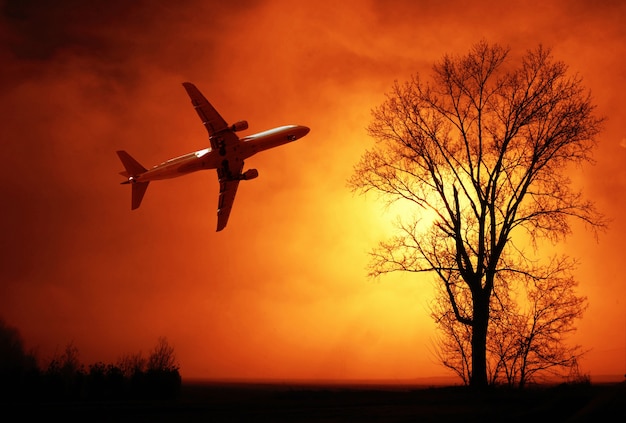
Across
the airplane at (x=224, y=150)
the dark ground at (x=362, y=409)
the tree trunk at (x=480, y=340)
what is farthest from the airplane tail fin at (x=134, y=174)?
the tree trunk at (x=480, y=340)

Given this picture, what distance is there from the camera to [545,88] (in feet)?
72.2

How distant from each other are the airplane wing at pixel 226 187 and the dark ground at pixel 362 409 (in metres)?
12.2

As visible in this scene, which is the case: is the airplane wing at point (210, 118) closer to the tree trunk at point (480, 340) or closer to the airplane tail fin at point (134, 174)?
the airplane tail fin at point (134, 174)

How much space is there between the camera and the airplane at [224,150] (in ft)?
86.5

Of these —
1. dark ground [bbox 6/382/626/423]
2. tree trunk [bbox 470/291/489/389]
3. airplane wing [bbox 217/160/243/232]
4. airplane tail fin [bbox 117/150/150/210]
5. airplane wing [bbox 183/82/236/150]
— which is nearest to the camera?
dark ground [bbox 6/382/626/423]

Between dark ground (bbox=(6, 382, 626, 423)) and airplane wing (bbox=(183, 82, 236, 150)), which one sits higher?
airplane wing (bbox=(183, 82, 236, 150))

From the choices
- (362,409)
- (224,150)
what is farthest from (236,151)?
(362,409)

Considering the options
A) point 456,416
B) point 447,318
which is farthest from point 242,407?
point 447,318

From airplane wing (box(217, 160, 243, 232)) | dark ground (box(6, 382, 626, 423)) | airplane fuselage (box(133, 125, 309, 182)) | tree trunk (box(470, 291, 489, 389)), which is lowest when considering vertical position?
dark ground (box(6, 382, 626, 423))

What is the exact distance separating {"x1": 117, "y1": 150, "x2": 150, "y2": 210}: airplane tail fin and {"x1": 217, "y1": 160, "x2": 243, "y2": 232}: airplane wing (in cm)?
487

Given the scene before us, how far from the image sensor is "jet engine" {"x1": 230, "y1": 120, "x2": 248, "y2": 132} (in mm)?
26641

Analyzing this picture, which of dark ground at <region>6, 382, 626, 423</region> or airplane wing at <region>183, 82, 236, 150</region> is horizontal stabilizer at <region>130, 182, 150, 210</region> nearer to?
airplane wing at <region>183, 82, 236, 150</region>

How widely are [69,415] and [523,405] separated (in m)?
11.0

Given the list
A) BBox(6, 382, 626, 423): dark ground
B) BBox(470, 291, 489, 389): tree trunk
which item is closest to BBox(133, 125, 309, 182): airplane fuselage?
BBox(470, 291, 489, 389): tree trunk
